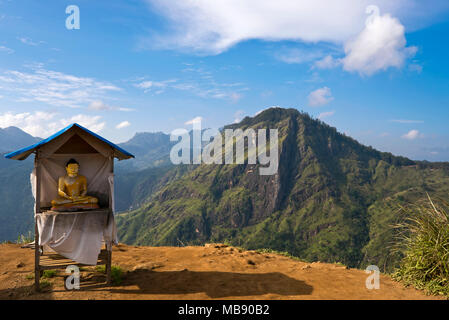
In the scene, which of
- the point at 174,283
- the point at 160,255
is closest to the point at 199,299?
the point at 174,283

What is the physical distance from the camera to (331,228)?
13912 centimetres

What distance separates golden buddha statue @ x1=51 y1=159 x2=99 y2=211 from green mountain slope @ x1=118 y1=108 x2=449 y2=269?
124 m

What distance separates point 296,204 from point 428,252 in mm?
166417

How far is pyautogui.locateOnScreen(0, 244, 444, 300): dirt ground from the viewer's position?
670cm

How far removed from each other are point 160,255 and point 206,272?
299 cm

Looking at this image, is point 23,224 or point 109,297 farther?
point 23,224

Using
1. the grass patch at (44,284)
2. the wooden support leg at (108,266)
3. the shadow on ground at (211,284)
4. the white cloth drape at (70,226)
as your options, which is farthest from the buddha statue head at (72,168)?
the shadow on ground at (211,284)

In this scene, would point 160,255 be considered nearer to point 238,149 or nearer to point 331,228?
point 331,228

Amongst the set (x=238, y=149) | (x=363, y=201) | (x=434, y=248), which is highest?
(x=238, y=149)

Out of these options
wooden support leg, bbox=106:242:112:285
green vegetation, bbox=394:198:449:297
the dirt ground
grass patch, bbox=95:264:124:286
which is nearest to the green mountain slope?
the dirt ground

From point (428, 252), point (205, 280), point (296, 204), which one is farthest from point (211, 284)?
point (296, 204)

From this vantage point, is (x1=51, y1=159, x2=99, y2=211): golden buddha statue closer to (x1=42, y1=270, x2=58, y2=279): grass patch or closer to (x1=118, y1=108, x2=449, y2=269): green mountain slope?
(x1=42, y1=270, x2=58, y2=279): grass patch

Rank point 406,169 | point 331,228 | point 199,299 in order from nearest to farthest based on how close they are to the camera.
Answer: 1. point 199,299
2. point 331,228
3. point 406,169
